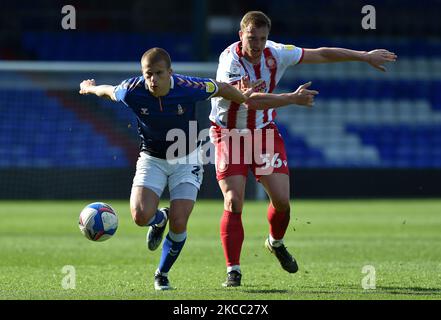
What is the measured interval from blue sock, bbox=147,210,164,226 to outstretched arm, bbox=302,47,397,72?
190cm

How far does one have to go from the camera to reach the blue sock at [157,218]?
8195mm

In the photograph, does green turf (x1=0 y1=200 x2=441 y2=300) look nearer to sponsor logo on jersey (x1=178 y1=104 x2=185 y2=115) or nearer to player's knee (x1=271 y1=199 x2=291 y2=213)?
player's knee (x1=271 y1=199 x2=291 y2=213)

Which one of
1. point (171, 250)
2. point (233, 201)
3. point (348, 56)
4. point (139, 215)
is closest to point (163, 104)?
point (139, 215)

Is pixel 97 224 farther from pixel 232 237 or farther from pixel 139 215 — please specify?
pixel 232 237


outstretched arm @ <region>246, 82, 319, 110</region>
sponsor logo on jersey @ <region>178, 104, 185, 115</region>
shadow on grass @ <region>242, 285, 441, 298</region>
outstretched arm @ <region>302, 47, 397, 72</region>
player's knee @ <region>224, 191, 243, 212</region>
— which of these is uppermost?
outstretched arm @ <region>302, 47, 397, 72</region>

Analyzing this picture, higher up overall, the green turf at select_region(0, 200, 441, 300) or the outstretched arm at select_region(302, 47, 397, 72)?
the outstretched arm at select_region(302, 47, 397, 72)

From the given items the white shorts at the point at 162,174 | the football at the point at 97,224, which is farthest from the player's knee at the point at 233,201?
the football at the point at 97,224

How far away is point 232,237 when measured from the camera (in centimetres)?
803

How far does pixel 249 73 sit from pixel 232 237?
147 cm

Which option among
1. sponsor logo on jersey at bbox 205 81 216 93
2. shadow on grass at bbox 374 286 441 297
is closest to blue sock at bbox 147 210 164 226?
sponsor logo on jersey at bbox 205 81 216 93

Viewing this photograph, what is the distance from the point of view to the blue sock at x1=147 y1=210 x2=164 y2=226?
8195 mm

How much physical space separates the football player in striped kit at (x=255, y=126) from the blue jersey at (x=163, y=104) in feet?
1.74
